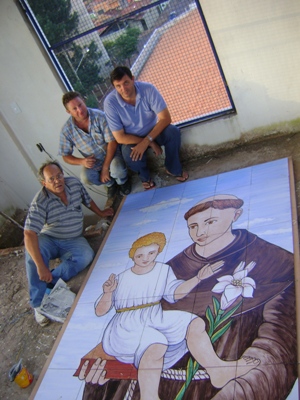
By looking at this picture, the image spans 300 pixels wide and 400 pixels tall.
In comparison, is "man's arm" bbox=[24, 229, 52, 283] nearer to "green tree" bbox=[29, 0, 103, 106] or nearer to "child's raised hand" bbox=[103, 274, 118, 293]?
"child's raised hand" bbox=[103, 274, 118, 293]

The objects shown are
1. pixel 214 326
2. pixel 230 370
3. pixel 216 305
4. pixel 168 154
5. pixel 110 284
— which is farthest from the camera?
pixel 168 154

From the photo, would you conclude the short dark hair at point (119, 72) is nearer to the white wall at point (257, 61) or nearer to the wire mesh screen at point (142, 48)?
the wire mesh screen at point (142, 48)

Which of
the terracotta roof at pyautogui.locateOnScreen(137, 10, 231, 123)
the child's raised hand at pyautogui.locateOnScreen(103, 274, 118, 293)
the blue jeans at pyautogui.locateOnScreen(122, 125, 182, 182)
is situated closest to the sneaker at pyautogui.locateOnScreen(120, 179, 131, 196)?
the blue jeans at pyautogui.locateOnScreen(122, 125, 182, 182)

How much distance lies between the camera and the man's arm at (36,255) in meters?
3.17

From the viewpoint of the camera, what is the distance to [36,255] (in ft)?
10.5

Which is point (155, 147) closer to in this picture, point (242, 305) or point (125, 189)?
point (125, 189)

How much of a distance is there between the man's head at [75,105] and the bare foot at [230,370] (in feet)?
8.00

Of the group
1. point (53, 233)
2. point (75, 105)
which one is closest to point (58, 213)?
point (53, 233)

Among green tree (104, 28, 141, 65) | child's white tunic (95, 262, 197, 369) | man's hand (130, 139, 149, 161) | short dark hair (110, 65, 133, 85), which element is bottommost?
child's white tunic (95, 262, 197, 369)

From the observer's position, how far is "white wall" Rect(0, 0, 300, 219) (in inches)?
127

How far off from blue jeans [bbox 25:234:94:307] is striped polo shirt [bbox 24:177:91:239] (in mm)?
65

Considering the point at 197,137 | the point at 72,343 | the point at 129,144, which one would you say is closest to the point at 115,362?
the point at 72,343

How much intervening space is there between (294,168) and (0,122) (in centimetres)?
307

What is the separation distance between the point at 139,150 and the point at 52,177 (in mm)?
844
